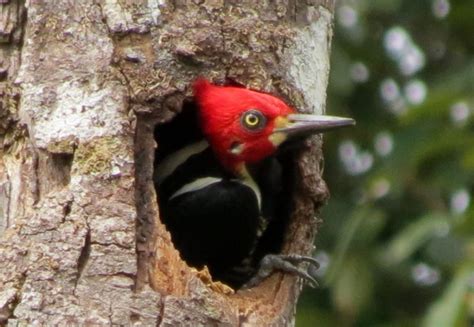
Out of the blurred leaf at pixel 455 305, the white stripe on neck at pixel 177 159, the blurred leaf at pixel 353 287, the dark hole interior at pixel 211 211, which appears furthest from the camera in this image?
the blurred leaf at pixel 353 287

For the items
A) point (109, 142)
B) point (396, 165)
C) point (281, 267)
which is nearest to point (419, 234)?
point (396, 165)

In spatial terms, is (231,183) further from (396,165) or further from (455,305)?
(396,165)

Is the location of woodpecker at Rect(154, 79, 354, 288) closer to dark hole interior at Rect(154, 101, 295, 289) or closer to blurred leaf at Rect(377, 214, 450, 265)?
dark hole interior at Rect(154, 101, 295, 289)

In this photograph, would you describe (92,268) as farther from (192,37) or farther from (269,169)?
(269,169)

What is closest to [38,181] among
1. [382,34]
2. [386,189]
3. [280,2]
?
[280,2]

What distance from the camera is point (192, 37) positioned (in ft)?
15.2

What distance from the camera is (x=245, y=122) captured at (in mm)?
5051

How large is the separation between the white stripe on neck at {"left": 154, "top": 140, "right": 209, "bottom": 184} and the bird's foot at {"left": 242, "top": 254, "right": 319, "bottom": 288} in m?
0.55

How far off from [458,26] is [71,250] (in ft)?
14.1

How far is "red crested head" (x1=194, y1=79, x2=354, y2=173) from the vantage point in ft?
15.8

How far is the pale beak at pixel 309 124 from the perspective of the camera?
477 cm

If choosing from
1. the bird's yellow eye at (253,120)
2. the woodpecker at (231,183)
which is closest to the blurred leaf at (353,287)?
the woodpecker at (231,183)

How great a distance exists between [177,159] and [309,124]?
2.06ft

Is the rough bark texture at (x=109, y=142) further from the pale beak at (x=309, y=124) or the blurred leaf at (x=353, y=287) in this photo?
the blurred leaf at (x=353, y=287)
